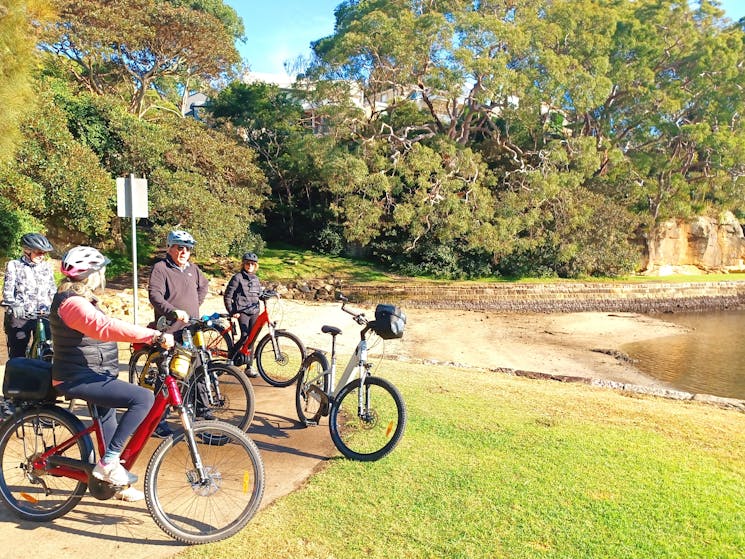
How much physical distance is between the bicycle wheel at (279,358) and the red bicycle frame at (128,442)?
132 inches

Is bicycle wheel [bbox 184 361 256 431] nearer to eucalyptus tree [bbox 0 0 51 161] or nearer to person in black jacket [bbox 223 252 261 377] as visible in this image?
person in black jacket [bbox 223 252 261 377]

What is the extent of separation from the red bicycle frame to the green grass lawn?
68cm

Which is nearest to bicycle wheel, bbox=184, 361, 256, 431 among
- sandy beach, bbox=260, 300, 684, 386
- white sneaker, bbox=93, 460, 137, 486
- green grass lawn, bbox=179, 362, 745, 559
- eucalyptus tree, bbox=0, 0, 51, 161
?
green grass lawn, bbox=179, 362, 745, 559

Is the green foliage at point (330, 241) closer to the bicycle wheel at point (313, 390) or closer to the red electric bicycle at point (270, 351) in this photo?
the red electric bicycle at point (270, 351)

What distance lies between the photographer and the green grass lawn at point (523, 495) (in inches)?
126

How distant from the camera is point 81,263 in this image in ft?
10.3

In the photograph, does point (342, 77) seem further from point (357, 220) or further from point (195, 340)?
point (195, 340)

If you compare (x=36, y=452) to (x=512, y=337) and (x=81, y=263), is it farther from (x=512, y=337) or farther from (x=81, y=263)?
(x=512, y=337)

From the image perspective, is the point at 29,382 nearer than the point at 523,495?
Yes

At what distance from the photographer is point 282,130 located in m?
26.9

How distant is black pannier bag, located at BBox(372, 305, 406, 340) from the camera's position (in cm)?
436

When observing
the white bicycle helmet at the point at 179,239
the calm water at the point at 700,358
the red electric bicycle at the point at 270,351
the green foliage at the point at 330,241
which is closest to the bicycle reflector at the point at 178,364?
the white bicycle helmet at the point at 179,239

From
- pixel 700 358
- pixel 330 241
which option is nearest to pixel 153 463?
pixel 700 358

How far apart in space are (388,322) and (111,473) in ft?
7.25
